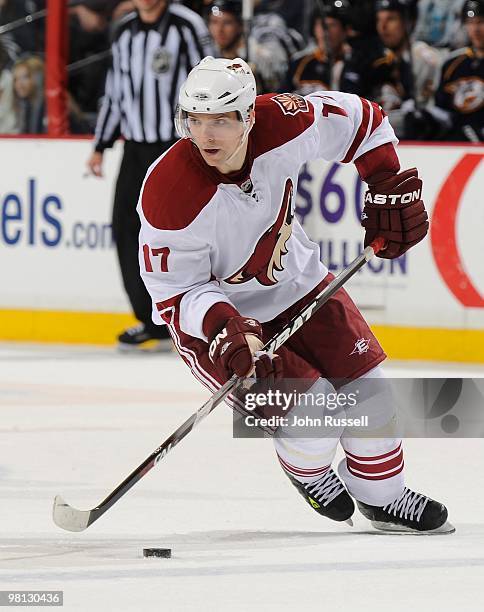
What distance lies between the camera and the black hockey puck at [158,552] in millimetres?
3130

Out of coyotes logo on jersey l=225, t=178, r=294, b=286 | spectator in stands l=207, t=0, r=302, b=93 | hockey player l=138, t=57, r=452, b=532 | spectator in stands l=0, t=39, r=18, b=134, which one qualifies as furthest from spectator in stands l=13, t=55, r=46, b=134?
coyotes logo on jersey l=225, t=178, r=294, b=286

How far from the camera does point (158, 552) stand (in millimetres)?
3141

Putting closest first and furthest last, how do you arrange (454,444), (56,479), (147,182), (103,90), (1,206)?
(147,182) < (56,479) < (454,444) < (1,206) < (103,90)

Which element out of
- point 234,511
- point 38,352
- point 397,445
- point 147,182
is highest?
point 147,182

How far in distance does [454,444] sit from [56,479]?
3.78 ft

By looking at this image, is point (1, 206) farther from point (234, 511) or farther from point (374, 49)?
point (234, 511)

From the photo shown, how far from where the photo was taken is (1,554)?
3156 millimetres

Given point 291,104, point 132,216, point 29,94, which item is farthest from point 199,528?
point 29,94

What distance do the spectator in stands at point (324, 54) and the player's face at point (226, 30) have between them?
0.31 meters

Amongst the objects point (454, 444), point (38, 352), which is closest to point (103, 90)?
point (38, 352)

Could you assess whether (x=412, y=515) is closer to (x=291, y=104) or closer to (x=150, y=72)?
(x=291, y=104)

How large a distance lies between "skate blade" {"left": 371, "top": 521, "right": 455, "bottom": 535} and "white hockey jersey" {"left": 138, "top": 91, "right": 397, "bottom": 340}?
0.51 meters

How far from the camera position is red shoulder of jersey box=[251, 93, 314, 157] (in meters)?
3.29

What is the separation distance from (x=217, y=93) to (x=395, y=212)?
572 millimetres
